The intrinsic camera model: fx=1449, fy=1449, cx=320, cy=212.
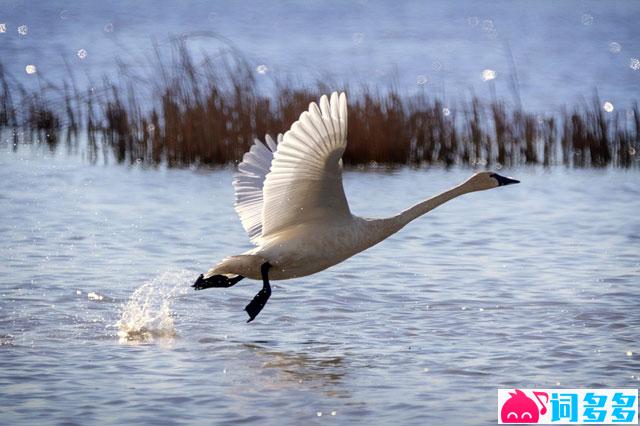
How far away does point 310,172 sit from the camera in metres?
8.40

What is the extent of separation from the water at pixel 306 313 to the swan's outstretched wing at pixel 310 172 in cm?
89

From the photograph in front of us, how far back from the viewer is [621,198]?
1709 cm

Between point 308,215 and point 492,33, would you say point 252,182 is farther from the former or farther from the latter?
point 492,33

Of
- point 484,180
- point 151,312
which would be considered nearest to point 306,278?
point 151,312

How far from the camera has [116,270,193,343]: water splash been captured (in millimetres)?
9477

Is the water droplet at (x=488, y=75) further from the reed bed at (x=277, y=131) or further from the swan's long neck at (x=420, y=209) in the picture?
the swan's long neck at (x=420, y=209)

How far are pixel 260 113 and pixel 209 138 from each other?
2.38 ft

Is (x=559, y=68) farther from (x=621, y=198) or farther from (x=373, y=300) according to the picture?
(x=373, y=300)

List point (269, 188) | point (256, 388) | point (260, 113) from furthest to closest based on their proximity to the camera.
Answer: point (260, 113) → point (269, 188) → point (256, 388)

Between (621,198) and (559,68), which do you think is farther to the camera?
(559,68)

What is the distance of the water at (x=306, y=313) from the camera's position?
7867 millimetres

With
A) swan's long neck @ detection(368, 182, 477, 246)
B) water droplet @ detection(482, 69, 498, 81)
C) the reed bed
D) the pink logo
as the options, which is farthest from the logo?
water droplet @ detection(482, 69, 498, 81)

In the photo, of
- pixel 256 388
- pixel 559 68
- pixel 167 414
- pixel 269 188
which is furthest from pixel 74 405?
pixel 559 68

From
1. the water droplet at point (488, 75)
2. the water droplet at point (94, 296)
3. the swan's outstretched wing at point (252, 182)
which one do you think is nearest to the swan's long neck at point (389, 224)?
the swan's outstretched wing at point (252, 182)
